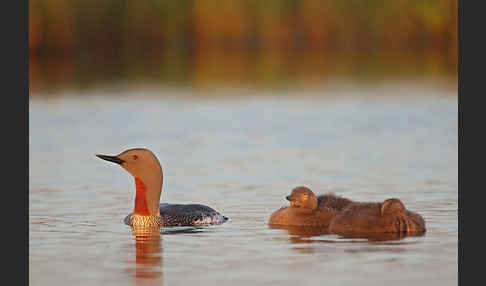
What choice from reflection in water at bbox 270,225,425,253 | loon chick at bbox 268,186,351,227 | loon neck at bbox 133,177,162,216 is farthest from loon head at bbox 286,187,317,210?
loon neck at bbox 133,177,162,216

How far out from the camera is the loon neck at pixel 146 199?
326 inches

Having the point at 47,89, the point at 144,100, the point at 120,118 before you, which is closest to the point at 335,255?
the point at 120,118

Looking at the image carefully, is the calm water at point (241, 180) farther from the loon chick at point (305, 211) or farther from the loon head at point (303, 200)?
the loon head at point (303, 200)

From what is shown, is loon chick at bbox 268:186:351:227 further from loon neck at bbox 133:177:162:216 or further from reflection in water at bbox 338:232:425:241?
loon neck at bbox 133:177:162:216

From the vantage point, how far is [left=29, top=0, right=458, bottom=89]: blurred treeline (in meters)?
26.3

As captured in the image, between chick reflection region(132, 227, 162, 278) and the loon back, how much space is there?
0.51 feet

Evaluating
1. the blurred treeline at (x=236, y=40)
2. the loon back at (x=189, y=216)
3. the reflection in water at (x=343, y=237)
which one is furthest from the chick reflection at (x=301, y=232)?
the blurred treeline at (x=236, y=40)

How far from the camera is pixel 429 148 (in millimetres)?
12375

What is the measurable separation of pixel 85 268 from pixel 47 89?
14.3 m

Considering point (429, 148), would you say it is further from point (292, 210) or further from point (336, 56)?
point (336, 56)

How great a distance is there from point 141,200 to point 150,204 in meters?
0.07

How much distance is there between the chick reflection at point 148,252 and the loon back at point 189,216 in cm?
15

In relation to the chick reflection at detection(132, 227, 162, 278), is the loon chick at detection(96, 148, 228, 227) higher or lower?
higher

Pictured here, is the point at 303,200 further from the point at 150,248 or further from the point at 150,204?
the point at 150,248
